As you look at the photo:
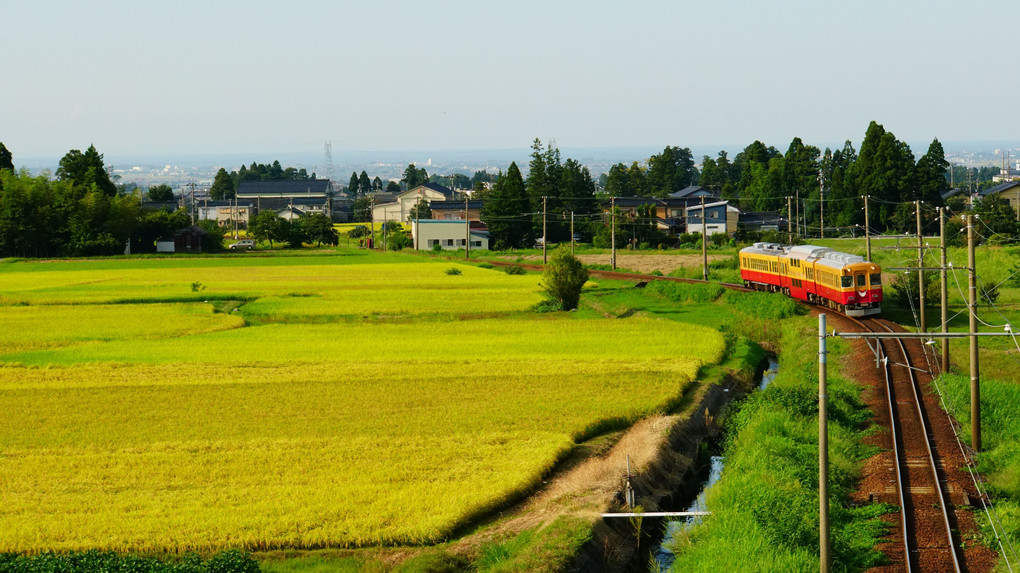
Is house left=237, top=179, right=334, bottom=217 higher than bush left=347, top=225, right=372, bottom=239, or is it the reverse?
house left=237, top=179, right=334, bottom=217

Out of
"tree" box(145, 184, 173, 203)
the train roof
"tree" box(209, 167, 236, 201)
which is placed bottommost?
the train roof

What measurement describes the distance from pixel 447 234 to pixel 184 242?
25.2 meters

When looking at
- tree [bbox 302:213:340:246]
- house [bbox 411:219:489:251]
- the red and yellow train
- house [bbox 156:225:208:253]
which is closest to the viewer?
the red and yellow train

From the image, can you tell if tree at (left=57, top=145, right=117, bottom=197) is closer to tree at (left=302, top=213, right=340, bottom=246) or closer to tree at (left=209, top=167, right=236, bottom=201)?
tree at (left=302, top=213, right=340, bottom=246)

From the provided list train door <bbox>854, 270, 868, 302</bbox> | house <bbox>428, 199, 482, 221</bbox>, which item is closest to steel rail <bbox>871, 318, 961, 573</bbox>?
train door <bbox>854, 270, 868, 302</bbox>

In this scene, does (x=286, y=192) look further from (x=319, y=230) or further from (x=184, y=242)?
(x=184, y=242)

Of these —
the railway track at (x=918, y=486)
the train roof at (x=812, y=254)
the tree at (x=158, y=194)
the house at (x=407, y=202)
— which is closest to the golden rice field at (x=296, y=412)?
the railway track at (x=918, y=486)

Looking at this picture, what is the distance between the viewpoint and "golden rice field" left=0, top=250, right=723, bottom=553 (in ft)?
58.7

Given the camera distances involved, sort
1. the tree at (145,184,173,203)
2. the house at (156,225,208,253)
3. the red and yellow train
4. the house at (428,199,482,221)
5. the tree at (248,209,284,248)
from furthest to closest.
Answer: the tree at (145,184,173,203) → the house at (428,199,482,221) → the tree at (248,209,284,248) → the house at (156,225,208,253) → the red and yellow train

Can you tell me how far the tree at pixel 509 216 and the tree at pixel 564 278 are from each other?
2014 inches

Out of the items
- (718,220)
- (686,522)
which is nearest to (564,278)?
(686,522)

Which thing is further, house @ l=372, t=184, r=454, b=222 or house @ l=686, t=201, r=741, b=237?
house @ l=372, t=184, r=454, b=222

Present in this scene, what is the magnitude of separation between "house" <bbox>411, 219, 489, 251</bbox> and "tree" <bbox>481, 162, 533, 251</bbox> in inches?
50.9

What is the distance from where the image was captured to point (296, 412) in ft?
86.5
